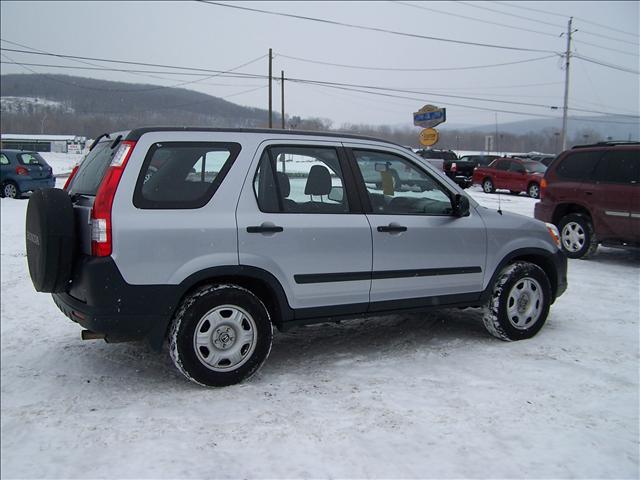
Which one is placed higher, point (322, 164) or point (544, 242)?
point (322, 164)

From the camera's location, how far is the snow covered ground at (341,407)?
288cm

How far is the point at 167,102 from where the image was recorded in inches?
1543

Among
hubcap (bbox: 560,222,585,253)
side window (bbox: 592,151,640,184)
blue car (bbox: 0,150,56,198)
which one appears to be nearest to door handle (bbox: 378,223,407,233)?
side window (bbox: 592,151,640,184)

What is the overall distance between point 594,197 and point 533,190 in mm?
15639

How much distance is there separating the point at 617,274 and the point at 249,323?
6.51 m

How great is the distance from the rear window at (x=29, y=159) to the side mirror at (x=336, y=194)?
54.5ft

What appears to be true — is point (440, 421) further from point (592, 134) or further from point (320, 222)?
point (592, 134)

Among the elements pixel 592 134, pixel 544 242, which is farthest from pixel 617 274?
pixel 592 134

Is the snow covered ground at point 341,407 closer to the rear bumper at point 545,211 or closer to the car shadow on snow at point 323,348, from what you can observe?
A: the car shadow on snow at point 323,348

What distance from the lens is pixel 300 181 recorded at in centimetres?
422

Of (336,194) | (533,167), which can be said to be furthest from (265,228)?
(533,167)

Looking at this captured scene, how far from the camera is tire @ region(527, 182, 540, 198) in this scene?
76.4 ft

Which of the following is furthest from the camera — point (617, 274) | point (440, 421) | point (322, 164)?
point (617, 274)

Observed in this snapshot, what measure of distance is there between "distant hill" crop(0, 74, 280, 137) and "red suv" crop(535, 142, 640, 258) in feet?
73.9
